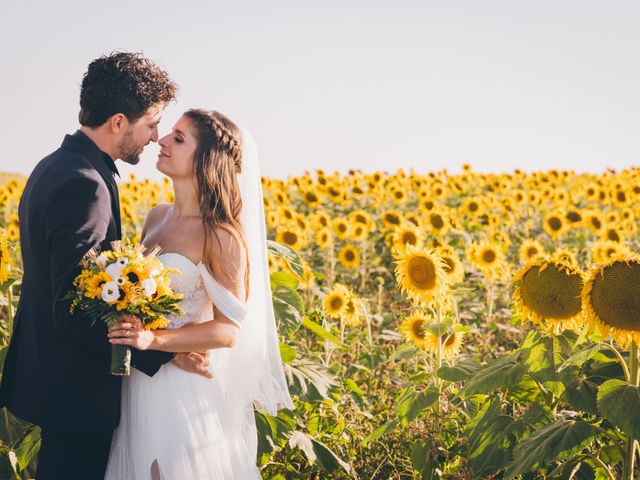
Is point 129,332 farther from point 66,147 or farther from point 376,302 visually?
point 376,302

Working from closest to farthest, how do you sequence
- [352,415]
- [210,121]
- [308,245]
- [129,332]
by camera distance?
[129,332]
[210,121]
[352,415]
[308,245]

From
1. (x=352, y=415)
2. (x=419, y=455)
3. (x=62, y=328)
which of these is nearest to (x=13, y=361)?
(x=62, y=328)

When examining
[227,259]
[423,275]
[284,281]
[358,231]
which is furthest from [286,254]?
[358,231]

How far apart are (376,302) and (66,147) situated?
571 centimetres

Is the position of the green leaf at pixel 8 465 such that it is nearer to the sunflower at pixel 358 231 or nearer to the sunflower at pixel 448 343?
the sunflower at pixel 448 343

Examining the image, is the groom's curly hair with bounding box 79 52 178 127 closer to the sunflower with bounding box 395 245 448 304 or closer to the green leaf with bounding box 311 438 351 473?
the green leaf with bounding box 311 438 351 473

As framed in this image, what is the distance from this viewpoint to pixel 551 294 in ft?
10.8

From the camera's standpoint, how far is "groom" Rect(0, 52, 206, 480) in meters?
2.56

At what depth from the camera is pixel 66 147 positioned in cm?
278

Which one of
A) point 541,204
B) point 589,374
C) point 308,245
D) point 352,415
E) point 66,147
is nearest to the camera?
point 66,147

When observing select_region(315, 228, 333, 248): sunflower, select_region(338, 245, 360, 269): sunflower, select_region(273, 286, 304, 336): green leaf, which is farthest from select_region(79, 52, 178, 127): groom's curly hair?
select_region(315, 228, 333, 248): sunflower

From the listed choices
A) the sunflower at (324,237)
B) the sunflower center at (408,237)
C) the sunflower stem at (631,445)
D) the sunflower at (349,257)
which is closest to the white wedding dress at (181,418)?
the sunflower stem at (631,445)

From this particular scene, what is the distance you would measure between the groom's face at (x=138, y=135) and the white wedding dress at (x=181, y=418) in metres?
0.43

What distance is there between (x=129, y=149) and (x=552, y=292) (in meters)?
1.96
